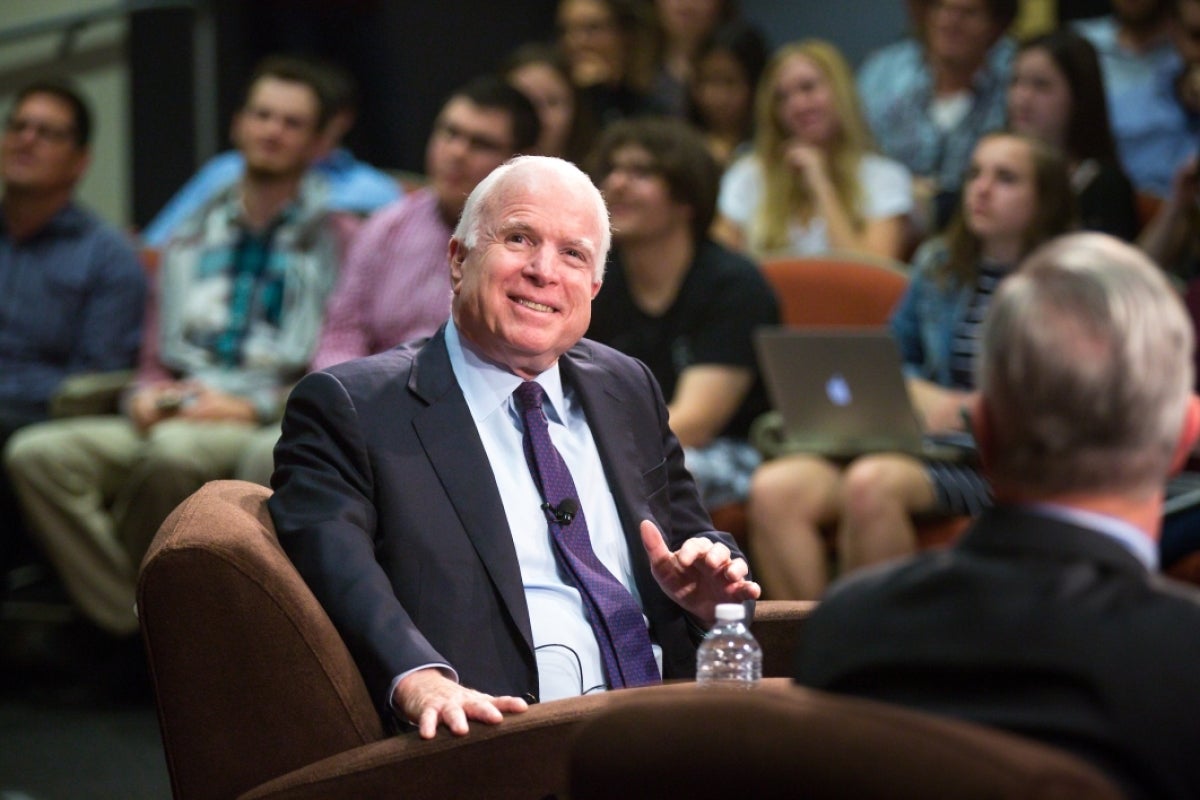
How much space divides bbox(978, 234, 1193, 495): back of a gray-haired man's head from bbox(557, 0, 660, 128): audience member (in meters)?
4.52

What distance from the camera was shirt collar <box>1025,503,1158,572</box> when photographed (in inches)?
48.2

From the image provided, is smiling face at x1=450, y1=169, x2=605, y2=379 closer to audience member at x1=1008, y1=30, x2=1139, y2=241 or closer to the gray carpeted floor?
the gray carpeted floor

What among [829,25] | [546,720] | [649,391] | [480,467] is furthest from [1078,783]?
[829,25]

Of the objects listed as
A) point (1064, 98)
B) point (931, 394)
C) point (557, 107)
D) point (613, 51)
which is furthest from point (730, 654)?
point (613, 51)

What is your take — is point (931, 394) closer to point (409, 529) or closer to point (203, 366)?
point (203, 366)

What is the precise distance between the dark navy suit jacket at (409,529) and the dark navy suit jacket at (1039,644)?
0.85m

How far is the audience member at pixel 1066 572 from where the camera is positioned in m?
1.13

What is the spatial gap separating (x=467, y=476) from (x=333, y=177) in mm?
3453

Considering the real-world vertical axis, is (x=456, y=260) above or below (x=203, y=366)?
above

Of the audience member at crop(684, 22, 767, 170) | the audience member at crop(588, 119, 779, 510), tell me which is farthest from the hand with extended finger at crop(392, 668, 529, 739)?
the audience member at crop(684, 22, 767, 170)

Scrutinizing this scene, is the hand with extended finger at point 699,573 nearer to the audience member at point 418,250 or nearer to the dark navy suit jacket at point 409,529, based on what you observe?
the dark navy suit jacket at point 409,529

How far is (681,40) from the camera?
600cm

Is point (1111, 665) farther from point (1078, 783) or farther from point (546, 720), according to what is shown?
point (546, 720)

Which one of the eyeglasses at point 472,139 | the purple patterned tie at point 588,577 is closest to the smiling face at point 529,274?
the purple patterned tie at point 588,577
